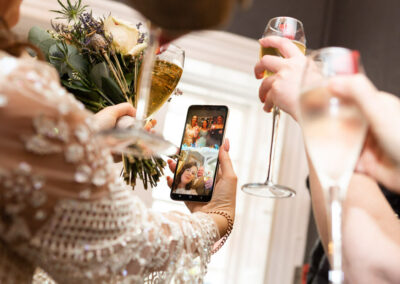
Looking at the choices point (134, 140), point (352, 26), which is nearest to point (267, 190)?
point (134, 140)

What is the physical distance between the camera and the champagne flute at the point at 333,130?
567 millimetres

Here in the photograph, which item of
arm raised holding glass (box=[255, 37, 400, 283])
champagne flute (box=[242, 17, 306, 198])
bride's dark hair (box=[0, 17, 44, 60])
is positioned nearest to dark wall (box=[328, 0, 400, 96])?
champagne flute (box=[242, 17, 306, 198])

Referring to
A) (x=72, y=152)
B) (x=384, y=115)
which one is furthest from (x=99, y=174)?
(x=384, y=115)

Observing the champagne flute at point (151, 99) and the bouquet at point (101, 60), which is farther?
the bouquet at point (101, 60)

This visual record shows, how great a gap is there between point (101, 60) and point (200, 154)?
1.27ft

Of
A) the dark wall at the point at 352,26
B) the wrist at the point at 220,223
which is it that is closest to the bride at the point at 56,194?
the wrist at the point at 220,223

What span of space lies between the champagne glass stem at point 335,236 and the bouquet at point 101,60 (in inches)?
31.9

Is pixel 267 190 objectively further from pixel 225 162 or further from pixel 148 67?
pixel 148 67

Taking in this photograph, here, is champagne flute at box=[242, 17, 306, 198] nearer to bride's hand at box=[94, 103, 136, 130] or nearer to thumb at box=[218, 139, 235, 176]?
thumb at box=[218, 139, 235, 176]

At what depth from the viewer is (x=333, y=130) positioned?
57 centimetres

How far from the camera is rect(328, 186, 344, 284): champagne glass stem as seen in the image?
547mm

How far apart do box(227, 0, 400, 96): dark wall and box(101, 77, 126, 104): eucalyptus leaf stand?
4.58ft

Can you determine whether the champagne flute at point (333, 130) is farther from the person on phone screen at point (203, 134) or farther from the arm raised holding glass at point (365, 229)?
the person on phone screen at point (203, 134)

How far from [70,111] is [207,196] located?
2.12 feet
